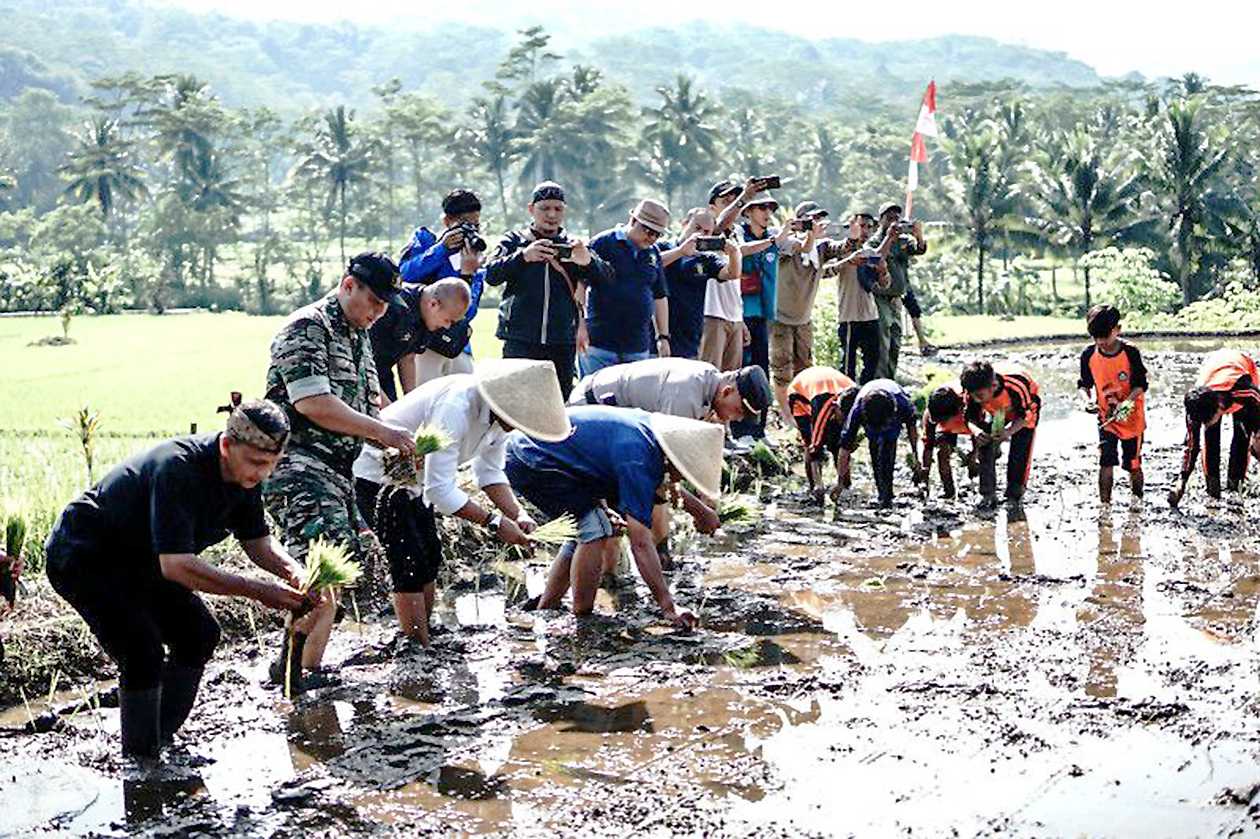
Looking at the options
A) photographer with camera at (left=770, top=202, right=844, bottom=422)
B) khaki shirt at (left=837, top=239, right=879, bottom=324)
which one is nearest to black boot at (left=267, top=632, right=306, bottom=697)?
photographer with camera at (left=770, top=202, right=844, bottom=422)

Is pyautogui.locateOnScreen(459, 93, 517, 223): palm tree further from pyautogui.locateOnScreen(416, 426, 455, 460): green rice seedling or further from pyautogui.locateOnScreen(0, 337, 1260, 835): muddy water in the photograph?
pyautogui.locateOnScreen(416, 426, 455, 460): green rice seedling

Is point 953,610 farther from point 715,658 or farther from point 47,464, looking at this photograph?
point 47,464

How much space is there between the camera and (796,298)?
1241cm

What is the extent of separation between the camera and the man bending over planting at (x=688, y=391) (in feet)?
24.0

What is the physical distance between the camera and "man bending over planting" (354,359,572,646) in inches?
260

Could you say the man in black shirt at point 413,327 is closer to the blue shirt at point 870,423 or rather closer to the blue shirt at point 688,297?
the blue shirt at point 688,297

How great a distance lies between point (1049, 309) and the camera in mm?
43500

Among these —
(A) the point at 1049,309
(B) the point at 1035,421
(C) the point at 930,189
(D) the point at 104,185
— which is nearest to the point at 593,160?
(C) the point at 930,189

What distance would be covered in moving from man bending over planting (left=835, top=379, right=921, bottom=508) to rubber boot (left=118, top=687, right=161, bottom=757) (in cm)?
568

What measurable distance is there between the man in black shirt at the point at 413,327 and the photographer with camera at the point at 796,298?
14.0 ft

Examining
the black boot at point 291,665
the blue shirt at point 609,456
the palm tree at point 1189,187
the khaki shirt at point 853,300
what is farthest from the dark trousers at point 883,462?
the palm tree at point 1189,187

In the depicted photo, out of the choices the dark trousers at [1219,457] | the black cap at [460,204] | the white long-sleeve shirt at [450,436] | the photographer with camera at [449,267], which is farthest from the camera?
the dark trousers at [1219,457]

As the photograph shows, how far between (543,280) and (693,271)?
1.57 meters

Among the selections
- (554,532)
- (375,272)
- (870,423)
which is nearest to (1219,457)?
(870,423)
